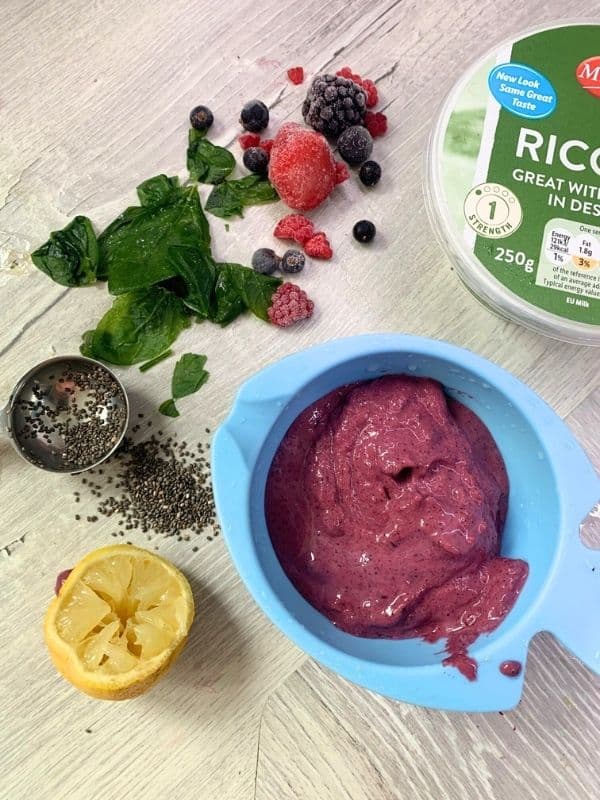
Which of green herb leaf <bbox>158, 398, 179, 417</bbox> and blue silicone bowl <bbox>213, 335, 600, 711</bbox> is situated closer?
blue silicone bowl <bbox>213, 335, 600, 711</bbox>

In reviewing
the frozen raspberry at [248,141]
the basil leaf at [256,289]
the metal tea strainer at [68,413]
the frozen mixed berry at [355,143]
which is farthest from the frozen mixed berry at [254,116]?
the metal tea strainer at [68,413]

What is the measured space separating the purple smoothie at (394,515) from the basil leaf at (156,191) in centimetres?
42

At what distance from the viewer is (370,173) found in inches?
43.1

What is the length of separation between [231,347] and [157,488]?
0.81ft

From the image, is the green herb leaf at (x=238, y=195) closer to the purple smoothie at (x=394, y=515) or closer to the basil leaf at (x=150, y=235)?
the basil leaf at (x=150, y=235)

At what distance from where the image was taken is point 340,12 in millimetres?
1146

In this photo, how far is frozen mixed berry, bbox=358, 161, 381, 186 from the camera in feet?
3.59

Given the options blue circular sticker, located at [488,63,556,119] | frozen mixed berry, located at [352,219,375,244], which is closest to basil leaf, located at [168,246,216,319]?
frozen mixed berry, located at [352,219,375,244]

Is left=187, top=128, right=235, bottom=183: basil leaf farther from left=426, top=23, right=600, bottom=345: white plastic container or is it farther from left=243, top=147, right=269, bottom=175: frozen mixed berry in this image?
left=426, top=23, right=600, bottom=345: white plastic container

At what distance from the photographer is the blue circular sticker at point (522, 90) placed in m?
1.01

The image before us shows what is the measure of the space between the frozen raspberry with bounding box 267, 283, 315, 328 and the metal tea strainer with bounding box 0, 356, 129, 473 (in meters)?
0.26

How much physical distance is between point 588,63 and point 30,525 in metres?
1.09

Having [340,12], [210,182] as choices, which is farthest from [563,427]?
[340,12]

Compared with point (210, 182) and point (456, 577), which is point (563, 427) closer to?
point (456, 577)
